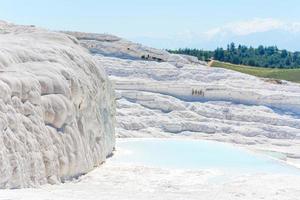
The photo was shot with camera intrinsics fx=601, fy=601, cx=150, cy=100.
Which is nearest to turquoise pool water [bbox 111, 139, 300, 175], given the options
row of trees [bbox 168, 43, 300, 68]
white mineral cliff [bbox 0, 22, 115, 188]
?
white mineral cliff [bbox 0, 22, 115, 188]

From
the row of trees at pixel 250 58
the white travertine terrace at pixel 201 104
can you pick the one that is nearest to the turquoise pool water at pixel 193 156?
the white travertine terrace at pixel 201 104

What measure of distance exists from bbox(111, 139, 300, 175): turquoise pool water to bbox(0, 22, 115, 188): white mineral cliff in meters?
1.41

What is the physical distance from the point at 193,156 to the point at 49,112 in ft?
27.0

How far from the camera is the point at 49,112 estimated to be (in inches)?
580

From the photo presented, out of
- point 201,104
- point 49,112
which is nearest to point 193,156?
point 49,112

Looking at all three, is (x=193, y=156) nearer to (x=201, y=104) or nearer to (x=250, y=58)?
(x=201, y=104)

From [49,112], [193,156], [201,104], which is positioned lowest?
[193,156]

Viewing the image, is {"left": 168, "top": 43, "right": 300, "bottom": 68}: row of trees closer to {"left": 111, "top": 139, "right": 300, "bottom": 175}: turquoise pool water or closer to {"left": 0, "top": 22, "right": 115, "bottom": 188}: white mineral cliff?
{"left": 111, "top": 139, "right": 300, "bottom": 175}: turquoise pool water

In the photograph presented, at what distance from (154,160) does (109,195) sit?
10.6 metres

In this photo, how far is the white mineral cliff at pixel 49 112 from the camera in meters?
12.6

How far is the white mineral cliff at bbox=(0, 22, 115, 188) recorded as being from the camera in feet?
41.5

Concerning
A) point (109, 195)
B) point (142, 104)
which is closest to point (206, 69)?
point (142, 104)

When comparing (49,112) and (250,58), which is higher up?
(49,112)

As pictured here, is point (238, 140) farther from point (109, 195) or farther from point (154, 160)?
point (109, 195)
